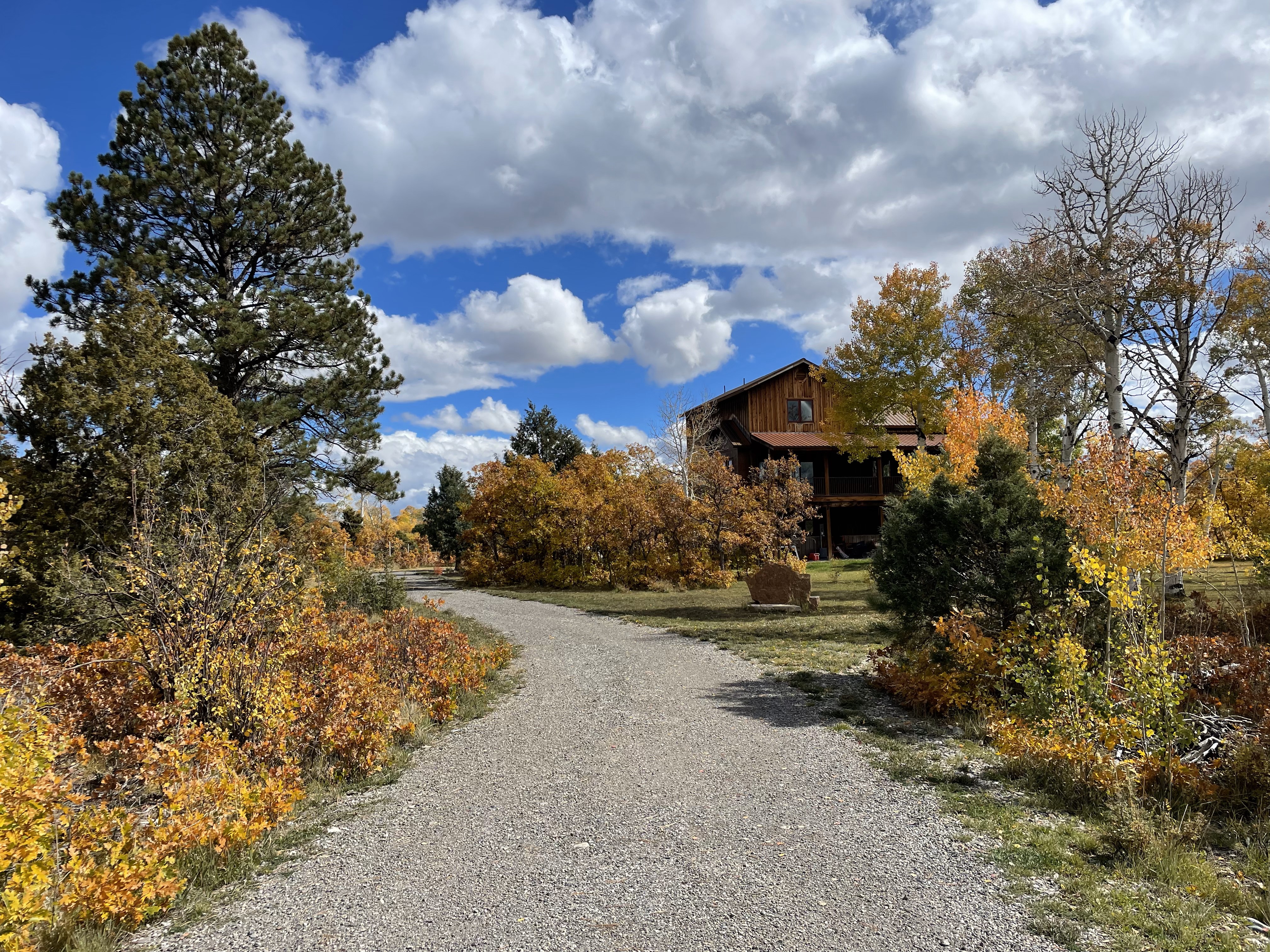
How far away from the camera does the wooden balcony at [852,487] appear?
3297 cm

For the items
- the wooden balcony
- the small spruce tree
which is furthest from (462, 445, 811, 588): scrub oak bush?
the small spruce tree

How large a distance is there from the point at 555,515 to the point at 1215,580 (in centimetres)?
1956

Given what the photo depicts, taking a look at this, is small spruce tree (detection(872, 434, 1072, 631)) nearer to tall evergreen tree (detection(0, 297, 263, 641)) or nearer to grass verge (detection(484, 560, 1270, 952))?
grass verge (detection(484, 560, 1270, 952))

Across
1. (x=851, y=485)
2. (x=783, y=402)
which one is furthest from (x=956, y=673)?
(x=783, y=402)

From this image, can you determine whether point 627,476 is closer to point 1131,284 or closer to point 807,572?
point 807,572

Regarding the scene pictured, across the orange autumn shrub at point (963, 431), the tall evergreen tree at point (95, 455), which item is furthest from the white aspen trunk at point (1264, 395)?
the tall evergreen tree at point (95, 455)

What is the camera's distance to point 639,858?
4.32m

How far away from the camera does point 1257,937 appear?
337cm

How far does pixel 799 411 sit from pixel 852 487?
5332 mm

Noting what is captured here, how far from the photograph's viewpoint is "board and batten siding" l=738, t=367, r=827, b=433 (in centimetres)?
3591

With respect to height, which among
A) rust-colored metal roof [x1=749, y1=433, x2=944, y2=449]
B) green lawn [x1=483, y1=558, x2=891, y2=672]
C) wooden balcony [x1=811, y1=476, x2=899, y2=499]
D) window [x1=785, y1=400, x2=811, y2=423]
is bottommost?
green lawn [x1=483, y1=558, x2=891, y2=672]

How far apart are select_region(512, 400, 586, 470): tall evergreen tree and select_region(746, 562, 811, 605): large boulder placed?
Answer: 69.5ft

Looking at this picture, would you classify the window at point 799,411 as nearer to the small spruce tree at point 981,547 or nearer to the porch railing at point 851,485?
the porch railing at point 851,485

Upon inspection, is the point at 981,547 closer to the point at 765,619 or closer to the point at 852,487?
the point at 765,619
